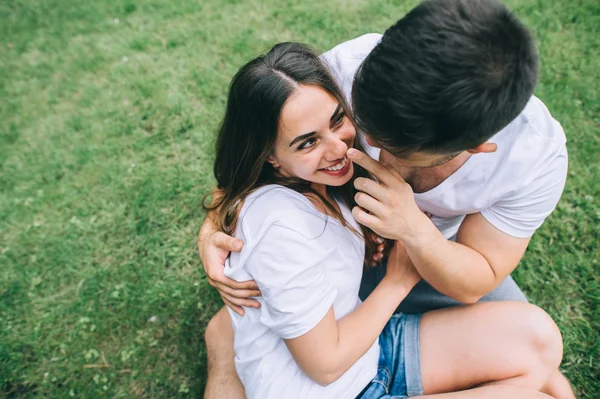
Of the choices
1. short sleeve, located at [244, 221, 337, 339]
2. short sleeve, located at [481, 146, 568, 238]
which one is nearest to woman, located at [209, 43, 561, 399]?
short sleeve, located at [244, 221, 337, 339]

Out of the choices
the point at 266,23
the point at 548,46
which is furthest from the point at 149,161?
the point at 548,46

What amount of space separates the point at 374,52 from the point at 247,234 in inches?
36.0

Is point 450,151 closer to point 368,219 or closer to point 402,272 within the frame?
point 368,219

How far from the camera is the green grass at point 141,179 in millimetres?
3146

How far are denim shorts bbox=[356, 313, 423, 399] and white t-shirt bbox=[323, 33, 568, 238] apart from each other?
675mm

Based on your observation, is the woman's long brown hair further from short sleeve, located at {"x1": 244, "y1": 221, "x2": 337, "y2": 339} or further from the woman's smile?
short sleeve, located at {"x1": 244, "y1": 221, "x2": 337, "y2": 339}

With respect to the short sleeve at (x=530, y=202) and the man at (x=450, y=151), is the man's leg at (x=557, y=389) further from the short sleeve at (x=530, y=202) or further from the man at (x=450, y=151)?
the short sleeve at (x=530, y=202)

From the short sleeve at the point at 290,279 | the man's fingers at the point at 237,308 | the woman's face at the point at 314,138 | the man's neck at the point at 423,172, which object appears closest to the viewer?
the short sleeve at the point at 290,279

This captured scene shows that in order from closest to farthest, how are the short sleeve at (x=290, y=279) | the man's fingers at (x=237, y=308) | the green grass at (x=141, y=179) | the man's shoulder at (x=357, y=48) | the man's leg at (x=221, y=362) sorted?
1. the short sleeve at (x=290, y=279)
2. the man's fingers at (x=237, y=308)
3. the man's shoulder at (x=357, y=48)
4. the man's leg at (x=221, y=362)
5. the green grass at (x=141, y=179)

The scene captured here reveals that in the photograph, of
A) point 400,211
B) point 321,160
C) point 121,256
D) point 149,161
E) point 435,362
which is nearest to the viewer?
point 400,211

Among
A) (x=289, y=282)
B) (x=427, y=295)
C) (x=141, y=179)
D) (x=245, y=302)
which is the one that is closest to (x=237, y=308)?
(x=245, y=302)

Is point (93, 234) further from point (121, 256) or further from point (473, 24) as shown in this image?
point (473, 24)

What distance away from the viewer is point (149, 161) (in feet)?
13.8

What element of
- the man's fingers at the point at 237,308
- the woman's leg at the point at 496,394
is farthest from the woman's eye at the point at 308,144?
the woman's leg at the point at 496,394
